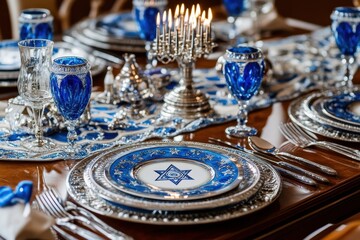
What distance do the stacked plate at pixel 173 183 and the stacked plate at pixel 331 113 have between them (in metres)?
0.25

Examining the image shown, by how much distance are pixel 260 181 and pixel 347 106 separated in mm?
482

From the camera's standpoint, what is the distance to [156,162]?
44.6 inches

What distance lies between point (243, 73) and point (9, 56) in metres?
0.72

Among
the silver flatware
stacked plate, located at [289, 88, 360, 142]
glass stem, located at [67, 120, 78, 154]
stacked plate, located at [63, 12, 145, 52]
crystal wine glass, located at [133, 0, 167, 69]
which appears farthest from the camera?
stacked plate, located at [63, 12, 145, 52]

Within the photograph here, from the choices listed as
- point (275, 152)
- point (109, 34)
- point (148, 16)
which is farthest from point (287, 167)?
point (109, 34)

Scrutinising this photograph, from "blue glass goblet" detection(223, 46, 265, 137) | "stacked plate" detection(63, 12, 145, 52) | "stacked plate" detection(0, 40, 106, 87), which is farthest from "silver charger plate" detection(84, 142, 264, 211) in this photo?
"stacked plate" detection(63, 12, 145, 52)

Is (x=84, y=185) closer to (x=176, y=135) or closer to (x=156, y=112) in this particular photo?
(x=176, y=135)

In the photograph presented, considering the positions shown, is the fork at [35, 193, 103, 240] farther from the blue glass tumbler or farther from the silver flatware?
the blue glass tumbler

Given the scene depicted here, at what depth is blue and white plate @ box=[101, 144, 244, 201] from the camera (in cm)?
100

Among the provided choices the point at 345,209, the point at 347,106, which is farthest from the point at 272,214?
the point at 347,106

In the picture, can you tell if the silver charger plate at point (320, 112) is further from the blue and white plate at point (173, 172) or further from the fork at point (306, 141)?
the blue and white plate at point (173, 172)

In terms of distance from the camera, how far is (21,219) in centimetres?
89

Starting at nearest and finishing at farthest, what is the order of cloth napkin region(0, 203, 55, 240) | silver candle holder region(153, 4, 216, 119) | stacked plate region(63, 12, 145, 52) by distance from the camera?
cloth napkin region(0, 203, 55, 240), silver candle holder region(153, 4, 216, 119), stacked plate region(63, 12, 145, 52)

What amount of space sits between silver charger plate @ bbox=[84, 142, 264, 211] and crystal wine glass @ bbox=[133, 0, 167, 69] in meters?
0.67
